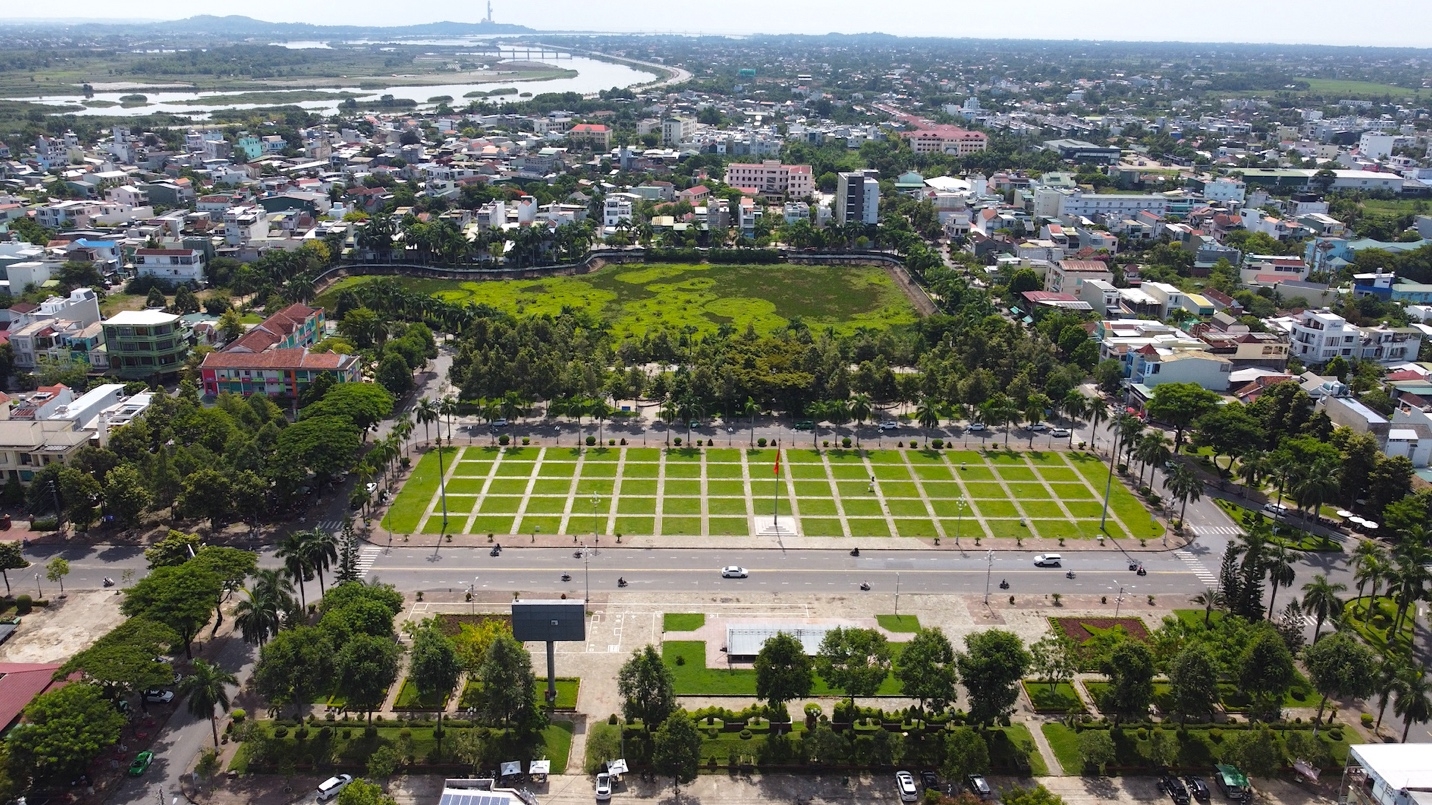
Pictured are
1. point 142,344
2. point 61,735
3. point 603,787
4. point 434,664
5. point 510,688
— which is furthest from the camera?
point 142,344

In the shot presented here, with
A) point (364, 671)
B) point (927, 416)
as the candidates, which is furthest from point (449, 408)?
point (927, 416)

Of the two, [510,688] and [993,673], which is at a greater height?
[993,673]

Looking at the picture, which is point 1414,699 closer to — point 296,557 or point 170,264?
point 296,557

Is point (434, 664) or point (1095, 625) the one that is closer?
point (434, 664)

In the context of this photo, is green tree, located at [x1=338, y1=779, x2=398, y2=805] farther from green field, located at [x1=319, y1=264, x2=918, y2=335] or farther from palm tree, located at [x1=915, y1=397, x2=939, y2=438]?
green field, located at [x1=319, y1=264, x2=918, y2=335]

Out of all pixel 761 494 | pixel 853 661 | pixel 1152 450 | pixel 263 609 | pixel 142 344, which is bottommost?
pixel 761 494

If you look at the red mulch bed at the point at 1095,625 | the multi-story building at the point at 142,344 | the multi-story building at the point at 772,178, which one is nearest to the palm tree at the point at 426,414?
the multi-story building at the point at 142,344
